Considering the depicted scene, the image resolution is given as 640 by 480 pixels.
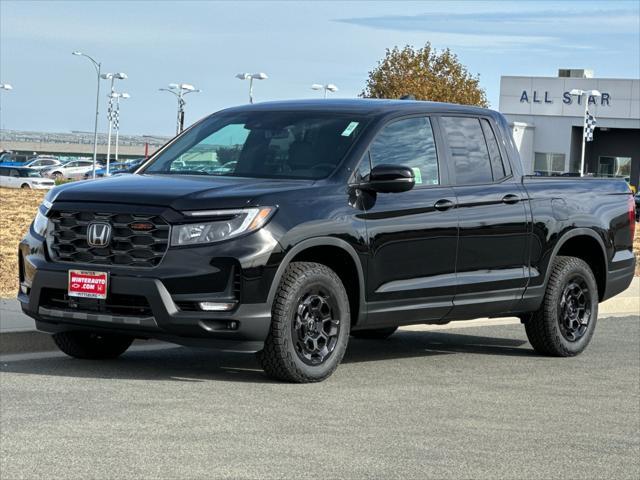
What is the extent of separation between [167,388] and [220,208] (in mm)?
1184

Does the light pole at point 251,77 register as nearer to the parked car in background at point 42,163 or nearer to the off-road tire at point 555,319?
the parked car in background at point 42,163

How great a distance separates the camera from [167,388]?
8828mm

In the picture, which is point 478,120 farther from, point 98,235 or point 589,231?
point 98,235

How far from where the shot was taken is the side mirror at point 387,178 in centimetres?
941

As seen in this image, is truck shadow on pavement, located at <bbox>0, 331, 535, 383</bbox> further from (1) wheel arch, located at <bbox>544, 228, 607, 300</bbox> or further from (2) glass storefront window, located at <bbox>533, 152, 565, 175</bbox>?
(2) glass storefront window, located at <bbox>533, 152, 565, 175</bbox>

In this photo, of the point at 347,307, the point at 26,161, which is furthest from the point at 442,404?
the point at 26,161

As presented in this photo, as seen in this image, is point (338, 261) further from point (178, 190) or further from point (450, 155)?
point (450, 155)

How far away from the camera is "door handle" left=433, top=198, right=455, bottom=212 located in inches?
393

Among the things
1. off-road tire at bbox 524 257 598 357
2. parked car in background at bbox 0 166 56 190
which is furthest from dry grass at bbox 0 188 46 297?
parked car in background at bbox 0 166 56 190

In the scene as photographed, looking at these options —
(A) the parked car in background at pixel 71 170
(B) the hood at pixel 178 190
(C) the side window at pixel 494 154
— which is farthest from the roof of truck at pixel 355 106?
(A) the parked car in background at pixel 71 170

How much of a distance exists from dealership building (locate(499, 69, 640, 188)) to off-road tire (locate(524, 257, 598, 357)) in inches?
2604

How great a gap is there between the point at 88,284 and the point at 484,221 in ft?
10.1

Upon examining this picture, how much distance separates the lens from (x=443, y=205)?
1002 centimetres

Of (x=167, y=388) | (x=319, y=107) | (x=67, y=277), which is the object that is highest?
(x=319, y=107)
